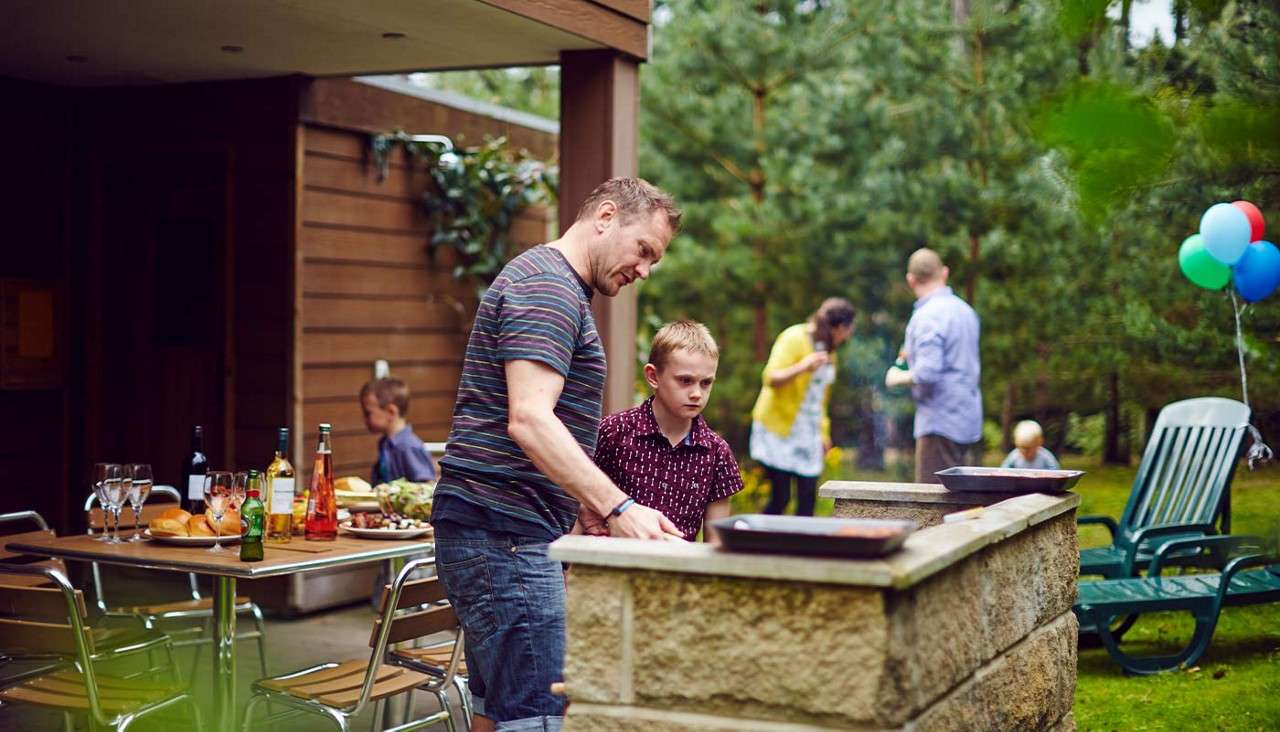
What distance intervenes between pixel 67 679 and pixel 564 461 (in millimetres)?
2185

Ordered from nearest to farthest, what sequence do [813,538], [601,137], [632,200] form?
[813,538], [632,200], [601,137]

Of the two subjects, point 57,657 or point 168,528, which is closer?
point 168,528

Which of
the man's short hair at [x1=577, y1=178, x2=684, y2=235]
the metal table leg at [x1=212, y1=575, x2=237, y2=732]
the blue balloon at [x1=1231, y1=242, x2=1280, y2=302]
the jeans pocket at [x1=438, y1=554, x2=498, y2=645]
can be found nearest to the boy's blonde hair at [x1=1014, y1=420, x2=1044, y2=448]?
the blue balloon at [x1=1231, y1=242, x2=1280, y2=302]

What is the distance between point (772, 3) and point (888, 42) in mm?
1616

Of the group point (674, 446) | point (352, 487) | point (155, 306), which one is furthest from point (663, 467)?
point (155, 306)

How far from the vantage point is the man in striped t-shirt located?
2.92m

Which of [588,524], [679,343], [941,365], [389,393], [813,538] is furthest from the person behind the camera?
[941,365]

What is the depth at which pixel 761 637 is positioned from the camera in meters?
2.32

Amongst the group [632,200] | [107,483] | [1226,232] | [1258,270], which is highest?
[1226,232]

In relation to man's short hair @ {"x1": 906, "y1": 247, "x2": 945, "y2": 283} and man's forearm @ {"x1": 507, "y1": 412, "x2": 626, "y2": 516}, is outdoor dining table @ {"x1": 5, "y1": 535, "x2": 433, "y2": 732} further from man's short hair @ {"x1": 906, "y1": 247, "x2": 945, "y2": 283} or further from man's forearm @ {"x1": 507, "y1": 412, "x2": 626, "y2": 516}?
man's short hair @ {"x1": 906, "y1": 247, "x2": 945, "y2": 283}

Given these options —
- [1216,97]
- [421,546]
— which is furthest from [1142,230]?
[1216,97]

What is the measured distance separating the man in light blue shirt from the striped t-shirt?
14.9ft

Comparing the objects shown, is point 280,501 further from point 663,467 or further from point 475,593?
point 475,593

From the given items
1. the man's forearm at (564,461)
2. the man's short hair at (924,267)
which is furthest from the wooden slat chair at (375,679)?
the man's short hair at (924,267)
